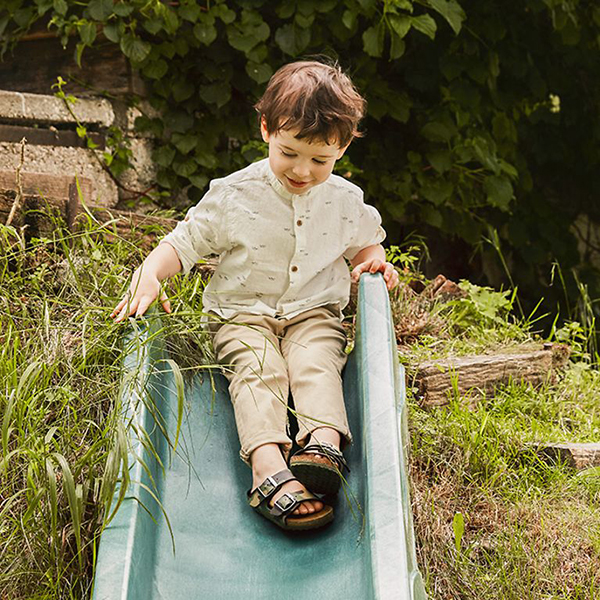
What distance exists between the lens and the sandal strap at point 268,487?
6.77 feet

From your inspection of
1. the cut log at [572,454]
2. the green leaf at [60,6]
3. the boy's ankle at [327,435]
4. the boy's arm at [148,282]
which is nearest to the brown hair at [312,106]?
the boy's arm at [148,282]

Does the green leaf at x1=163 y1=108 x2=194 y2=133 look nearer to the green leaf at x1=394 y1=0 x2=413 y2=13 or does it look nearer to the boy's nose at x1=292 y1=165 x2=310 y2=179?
the green leaf at x1=394 y1=0 x2=413 y2=13

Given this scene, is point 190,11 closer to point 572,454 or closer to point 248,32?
point 248,32

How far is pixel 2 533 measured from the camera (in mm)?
2014

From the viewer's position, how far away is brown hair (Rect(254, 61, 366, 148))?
2219 millimetres

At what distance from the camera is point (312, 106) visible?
Result: 87.6 inches

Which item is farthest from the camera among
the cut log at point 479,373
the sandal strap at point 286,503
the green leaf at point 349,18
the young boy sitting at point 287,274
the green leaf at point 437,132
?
the green leaf at point 437,132

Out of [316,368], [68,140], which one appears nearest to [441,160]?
[68,140]

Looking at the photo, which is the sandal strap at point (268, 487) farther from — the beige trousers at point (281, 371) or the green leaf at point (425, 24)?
the green leaf at point (425, 24)

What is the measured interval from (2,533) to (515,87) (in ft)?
11.5

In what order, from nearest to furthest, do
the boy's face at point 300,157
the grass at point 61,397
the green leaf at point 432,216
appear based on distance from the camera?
the grass at point 61,397
the boy's face at point 300,157
the green leaf at point 432,216

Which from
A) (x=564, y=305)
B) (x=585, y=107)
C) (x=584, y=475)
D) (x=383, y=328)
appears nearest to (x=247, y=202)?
(x=383, y=328)

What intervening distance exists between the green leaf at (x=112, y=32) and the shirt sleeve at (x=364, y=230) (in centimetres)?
156

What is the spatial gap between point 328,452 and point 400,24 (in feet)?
7.01
